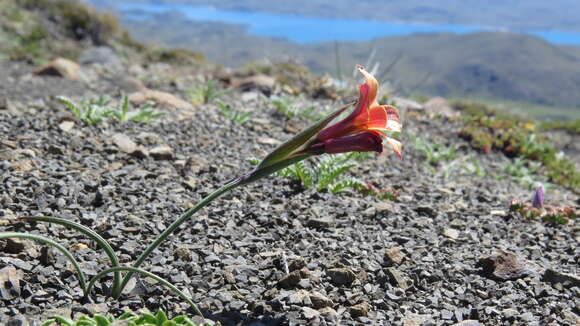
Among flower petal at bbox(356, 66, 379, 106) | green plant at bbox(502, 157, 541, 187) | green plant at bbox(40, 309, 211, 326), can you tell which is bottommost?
green plant at bbox(502, 157, 541, 187)

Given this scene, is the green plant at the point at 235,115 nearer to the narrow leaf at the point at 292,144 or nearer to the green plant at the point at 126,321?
the narrow leaf at the point at 292,144

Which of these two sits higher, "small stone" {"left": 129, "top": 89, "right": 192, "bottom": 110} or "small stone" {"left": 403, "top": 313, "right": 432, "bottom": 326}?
"small stone" {"left": 129, "top": 89, "right": 192, "bottom": 110}

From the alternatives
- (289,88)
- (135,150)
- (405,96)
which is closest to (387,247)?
(135,150)

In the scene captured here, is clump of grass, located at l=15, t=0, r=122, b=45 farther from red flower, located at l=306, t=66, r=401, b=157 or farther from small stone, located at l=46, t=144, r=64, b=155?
red flower, located at l=306, t=66, r=401, b=157

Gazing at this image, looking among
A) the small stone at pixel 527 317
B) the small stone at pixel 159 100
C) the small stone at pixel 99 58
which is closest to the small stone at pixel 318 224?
the small stone at pixel 527 317

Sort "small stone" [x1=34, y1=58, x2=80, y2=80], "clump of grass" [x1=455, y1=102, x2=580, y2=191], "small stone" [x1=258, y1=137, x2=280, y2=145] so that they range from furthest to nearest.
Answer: "small stone" [x1=34, y1=58, x2=80, y2=80]
"clump of grass" [x1=455, y1=102, x2=580, y2=191]
"small stone" [x1=258, y1=137, x2=280, y2=145]

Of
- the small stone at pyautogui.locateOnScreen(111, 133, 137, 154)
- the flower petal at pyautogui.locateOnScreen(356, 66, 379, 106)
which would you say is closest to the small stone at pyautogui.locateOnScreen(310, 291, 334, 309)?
the flower petal at pyautogui.locateOnScreen(356, 66, 379, 106)

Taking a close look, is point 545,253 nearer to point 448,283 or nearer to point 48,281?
point 448,283
